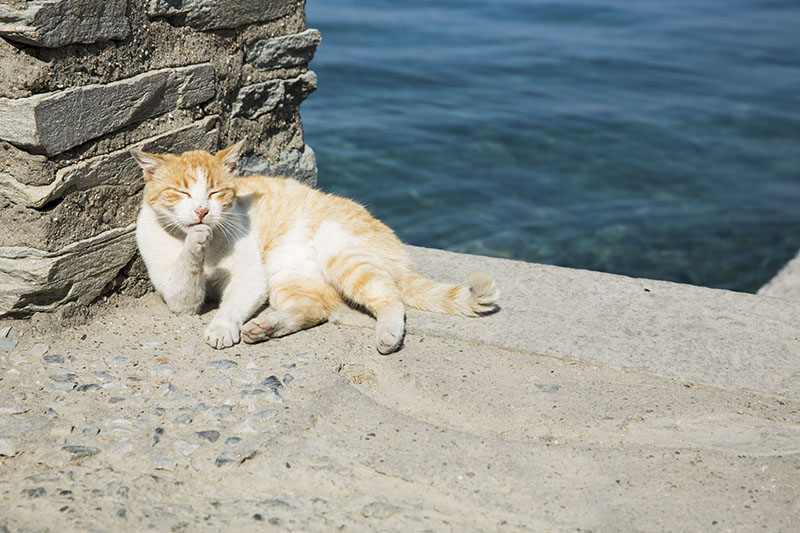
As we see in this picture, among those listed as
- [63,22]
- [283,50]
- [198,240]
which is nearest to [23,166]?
[63,22]

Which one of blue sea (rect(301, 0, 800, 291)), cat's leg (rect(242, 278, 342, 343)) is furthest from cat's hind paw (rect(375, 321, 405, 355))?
blue sea (rect(301, 0, 800, 291))

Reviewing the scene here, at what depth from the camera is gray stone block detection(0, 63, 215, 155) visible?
109 inches

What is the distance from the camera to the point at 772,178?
932 cm

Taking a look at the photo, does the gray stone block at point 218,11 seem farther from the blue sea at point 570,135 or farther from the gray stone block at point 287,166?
the blue sea at point 570,135

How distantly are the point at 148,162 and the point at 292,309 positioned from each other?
2.80 ft

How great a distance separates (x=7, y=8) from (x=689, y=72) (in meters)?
11.3

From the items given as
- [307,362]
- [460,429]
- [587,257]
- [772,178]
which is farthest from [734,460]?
[772,178]

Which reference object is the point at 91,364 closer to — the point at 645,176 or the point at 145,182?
the point at 145,182

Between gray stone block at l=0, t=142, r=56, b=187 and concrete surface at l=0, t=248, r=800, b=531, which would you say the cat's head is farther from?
concrete surface at l=0, t=248, r=800, b=531

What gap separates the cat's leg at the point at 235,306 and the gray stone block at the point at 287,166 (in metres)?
0.91

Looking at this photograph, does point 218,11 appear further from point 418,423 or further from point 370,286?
point 418,423

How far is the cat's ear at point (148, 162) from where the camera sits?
10.0 ft

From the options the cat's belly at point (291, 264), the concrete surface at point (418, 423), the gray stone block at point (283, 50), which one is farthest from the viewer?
the gray stone block at point (283, 50)

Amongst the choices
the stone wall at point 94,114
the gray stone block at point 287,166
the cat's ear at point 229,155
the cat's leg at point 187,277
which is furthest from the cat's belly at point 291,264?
the gray stone block at point 287,166
